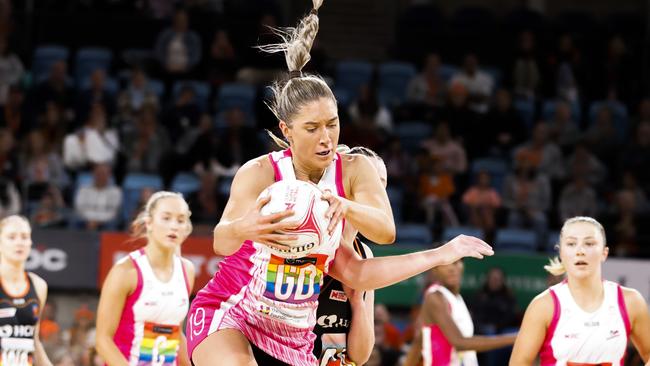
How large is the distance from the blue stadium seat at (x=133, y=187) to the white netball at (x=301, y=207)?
7006 millimetres

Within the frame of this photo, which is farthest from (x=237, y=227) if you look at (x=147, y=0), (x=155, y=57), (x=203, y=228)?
(x=147, y=0)

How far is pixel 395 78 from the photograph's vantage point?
13.5m

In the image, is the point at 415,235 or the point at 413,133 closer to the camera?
the point at 415,235

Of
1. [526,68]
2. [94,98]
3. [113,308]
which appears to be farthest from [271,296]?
[526,68]

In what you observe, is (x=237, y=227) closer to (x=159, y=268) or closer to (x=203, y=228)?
(x=159, y=268)

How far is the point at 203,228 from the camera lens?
10109 millimetres

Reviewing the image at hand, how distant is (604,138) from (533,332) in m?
7.52

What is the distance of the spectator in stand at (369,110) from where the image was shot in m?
12.1

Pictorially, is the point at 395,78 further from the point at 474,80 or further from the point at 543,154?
the point at 543,154

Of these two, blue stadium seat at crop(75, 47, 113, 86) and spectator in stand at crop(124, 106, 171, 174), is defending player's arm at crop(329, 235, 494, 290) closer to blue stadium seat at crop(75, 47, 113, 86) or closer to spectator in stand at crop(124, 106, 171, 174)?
spectator in stand at crop(124, 106, 171, 174)

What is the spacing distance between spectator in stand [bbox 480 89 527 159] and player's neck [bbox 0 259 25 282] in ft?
22.5

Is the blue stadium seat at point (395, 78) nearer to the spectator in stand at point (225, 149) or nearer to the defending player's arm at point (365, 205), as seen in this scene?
the spectator in stand at point (225, 149)

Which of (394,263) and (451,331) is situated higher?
(394,263)

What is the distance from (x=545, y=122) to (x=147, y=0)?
524 cm
